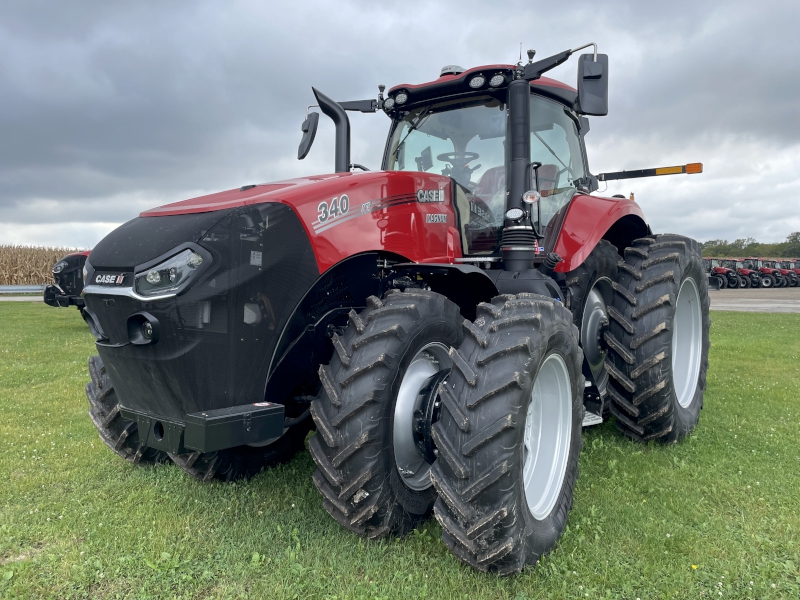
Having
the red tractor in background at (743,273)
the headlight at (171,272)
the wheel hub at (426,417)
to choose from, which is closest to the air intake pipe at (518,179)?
the wheel hub at (426,417)

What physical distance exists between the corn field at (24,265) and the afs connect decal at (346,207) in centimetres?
3508

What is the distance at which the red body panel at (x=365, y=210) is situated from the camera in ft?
8.98

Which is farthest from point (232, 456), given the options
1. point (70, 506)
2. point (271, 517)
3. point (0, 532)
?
point (0, 532)

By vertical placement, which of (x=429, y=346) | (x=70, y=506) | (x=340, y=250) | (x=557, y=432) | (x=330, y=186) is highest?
(x=330, y=186)

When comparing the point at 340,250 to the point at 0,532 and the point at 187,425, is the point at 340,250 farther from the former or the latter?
the point at 0,532

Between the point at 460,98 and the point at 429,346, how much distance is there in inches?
78.7

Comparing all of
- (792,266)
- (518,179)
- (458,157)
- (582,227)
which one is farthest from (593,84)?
(792,266)

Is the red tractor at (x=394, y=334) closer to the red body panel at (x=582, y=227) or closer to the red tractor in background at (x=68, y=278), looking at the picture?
the red body panel at (x=582, y=227)

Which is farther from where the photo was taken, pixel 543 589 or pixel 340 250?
pixel 340 250

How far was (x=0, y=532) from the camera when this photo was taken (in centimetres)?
314

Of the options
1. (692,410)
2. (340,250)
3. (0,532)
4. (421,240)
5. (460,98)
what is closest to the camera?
(340,250)

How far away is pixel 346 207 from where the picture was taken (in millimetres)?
2920

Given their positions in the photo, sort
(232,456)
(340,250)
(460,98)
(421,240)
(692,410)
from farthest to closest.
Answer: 1. (692,410)
2. (460,98)
3. (232,456)
4. (421,240)
5. (340,250)

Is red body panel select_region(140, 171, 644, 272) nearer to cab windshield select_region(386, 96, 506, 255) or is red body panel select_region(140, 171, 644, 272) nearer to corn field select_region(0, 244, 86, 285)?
cab windshield select_region(386, 96, 506, 255)
